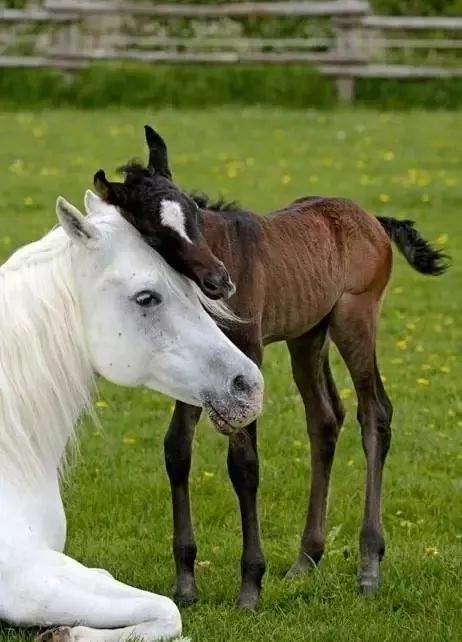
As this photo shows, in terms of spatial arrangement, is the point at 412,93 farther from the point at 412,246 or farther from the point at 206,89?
the point at 412,246

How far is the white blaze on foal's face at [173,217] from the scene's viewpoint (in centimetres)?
389

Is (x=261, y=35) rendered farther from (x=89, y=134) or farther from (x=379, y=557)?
(x=379, y=557)

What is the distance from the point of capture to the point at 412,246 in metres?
5.27

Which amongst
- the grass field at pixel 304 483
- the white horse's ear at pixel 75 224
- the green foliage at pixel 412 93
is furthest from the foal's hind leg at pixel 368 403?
the green foliage at pixel 412 93

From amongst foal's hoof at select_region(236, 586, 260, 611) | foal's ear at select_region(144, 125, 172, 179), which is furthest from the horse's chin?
foal's hoof at select_region(236, 586, 260, 611)

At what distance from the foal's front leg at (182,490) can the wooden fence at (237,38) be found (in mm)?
16412

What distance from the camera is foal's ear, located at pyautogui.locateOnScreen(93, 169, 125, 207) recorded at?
A: 13.0 ft

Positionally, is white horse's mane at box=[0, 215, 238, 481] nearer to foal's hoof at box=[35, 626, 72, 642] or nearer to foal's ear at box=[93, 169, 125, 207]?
foal's ear at box=[93, 169, 125, 207]

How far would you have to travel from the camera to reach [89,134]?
17.0 meters

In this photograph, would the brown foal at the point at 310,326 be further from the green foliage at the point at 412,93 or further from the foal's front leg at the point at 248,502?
the green foliage at the point at 412,93

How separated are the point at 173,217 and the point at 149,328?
0.32m

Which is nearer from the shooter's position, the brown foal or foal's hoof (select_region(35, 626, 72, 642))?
foal's hoof (select_region(35, 626, 72, 642))

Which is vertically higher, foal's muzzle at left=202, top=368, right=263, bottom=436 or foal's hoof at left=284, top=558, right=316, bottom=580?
foal's muzzle at left=202, top=368, right=263, bottom=436

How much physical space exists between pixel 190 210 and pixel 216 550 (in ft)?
5.79
